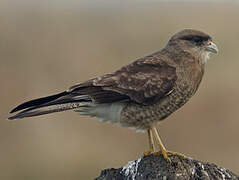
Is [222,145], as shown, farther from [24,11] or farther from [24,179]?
[24,11]

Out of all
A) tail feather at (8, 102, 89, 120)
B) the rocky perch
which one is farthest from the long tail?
the rocky perch

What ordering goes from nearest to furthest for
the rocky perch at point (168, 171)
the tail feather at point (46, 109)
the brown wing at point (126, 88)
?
the rocky perch at point (168, 171), the tail feather at point (46, 109), the brown wing at point (126, 88)

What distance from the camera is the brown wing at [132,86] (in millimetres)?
5855

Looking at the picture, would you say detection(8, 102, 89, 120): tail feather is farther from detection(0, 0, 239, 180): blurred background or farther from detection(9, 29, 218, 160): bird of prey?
detection(0, 0, 239, 180): blurred background

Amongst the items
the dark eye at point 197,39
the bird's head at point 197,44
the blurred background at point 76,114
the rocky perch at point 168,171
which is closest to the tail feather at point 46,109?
the rocky perch at point 168,171

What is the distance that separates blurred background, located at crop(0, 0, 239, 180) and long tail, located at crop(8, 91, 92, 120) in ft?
16.5

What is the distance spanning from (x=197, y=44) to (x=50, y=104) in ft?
5.98

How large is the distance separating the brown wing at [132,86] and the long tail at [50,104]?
9cm

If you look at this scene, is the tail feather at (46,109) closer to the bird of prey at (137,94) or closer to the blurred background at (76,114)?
the bird of prey at (137,94)

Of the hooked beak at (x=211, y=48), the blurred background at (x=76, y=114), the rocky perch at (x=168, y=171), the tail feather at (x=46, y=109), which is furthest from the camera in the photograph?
the blurred background at (x=76, y=114)

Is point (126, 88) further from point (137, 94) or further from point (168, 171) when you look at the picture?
point (168, 171)

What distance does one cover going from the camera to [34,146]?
10.9m

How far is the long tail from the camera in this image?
5523 mm

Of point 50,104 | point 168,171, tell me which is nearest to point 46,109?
point 50,104
